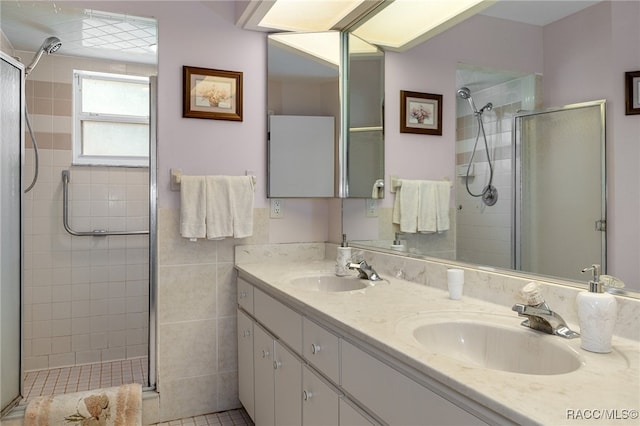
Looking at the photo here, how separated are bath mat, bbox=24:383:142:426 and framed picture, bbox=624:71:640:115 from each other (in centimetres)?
238

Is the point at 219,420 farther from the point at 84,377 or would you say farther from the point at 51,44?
the point at 51,44

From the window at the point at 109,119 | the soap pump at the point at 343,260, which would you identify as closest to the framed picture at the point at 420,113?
the soap pump at the point at 343,260

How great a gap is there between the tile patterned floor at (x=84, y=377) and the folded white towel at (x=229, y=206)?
121 cm

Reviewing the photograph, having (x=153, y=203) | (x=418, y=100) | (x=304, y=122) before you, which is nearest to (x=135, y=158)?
(x=153, y=203)

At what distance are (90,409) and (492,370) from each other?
2.09 meters

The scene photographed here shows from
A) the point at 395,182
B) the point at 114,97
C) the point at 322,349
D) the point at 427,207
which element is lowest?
the point at 322,349

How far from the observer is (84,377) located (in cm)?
291

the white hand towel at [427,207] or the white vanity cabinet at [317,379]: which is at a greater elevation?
the white hand towel at [427,207]

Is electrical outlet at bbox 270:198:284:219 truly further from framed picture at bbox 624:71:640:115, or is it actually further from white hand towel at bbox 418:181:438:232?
framed picture at bbox 624:71:640:115

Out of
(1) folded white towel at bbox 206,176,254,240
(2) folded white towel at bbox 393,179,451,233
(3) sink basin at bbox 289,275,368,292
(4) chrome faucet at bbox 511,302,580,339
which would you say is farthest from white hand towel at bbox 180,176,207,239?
(4) chrome faucet at bbox 511,302,580,339

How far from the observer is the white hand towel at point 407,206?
6.23 ft

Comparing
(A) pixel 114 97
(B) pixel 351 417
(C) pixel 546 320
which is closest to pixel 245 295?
(B) pixel 351 417

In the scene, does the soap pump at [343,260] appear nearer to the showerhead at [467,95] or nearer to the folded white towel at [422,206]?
the folded white towel at [422,206]

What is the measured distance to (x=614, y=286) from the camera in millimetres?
1088
